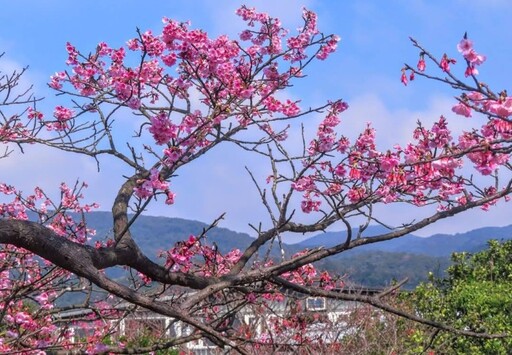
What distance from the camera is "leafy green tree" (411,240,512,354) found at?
11.5m

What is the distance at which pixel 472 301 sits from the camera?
1234 cm

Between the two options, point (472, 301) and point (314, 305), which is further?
point (472, 301)

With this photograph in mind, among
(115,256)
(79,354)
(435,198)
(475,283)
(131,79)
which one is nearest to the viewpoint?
(115,256)

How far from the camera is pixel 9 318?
675 centimetres

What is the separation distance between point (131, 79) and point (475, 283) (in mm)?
8978

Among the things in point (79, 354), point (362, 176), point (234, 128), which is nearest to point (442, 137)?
point (362, 176)

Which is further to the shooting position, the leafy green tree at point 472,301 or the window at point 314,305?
the leafy green tree at point 472,301

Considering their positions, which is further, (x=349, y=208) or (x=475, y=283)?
(x=475, y=283)

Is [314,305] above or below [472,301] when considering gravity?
above

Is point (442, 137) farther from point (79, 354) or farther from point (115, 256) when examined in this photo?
point (79, 354)

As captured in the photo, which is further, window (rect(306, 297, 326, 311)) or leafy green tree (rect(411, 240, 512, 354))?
leafy green tree (rect(411, 240, 512, 354))

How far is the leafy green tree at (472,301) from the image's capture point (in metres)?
11.5

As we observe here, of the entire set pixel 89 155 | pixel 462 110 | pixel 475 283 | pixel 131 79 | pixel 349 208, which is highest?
pixel 131 79

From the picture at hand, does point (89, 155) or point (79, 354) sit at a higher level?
point (89, 155)
